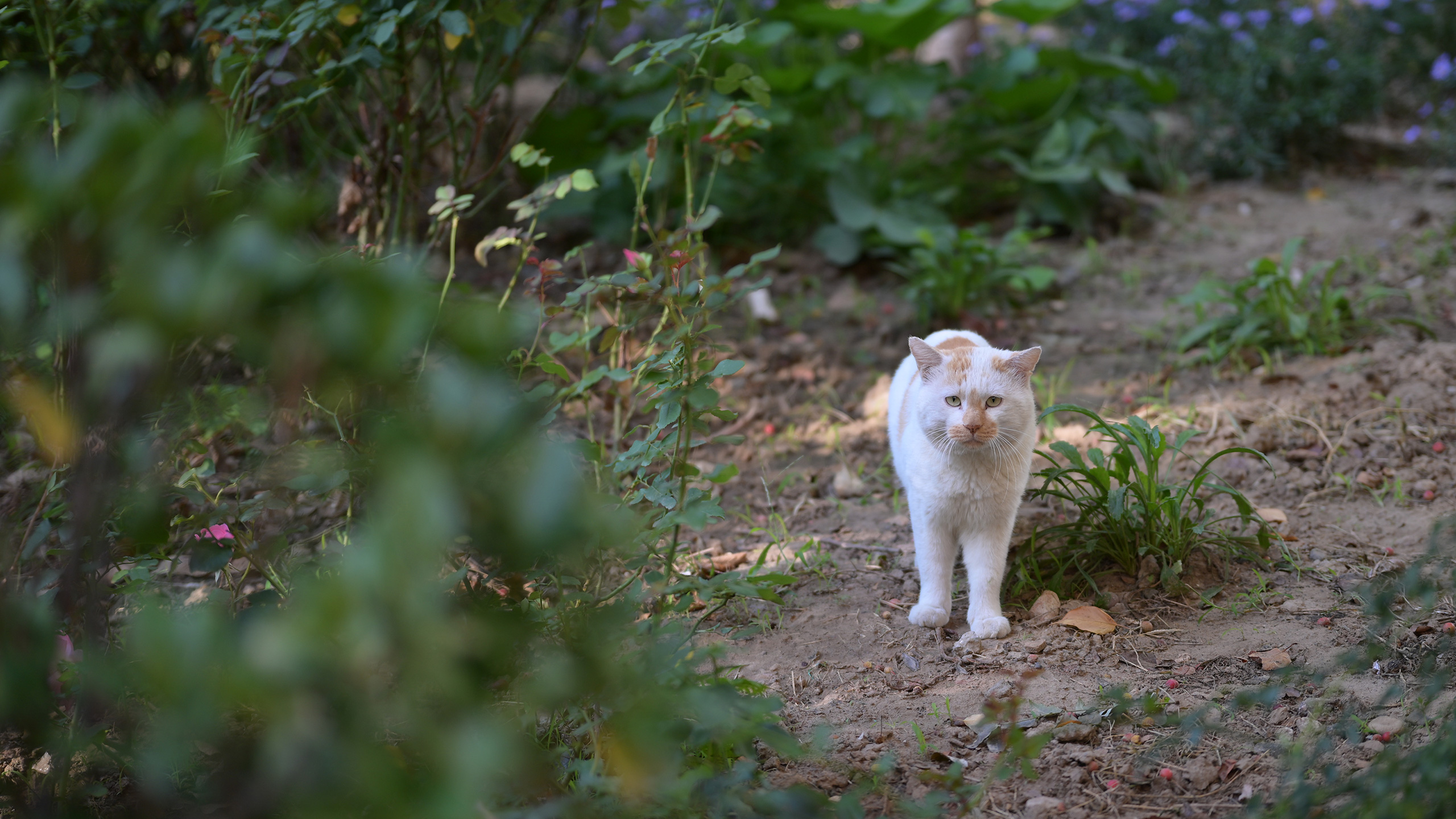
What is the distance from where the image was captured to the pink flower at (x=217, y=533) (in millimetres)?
1623

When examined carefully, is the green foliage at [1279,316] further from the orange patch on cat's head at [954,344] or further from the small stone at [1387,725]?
the small stone at [1387,725]

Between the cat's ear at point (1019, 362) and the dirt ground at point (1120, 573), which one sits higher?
the cat's ear at point (1019, 362)

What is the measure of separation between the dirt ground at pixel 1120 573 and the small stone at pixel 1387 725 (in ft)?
0.05

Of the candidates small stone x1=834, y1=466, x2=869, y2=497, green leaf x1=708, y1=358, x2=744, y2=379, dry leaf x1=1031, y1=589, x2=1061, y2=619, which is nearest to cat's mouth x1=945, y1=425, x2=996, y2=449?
dry leaf x1=1031, y1=589, x2=1061, y2=619

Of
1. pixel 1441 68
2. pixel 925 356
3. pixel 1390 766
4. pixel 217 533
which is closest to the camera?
pixel 1390 766

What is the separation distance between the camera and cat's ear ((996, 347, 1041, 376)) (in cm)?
218

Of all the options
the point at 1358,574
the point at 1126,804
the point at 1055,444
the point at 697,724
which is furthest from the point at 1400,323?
the point at 697,724

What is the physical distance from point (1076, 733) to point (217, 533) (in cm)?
168

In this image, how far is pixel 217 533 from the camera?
1.84 m

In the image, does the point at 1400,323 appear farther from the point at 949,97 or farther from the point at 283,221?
the point at 283,221

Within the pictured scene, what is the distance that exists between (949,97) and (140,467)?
493 centimetres

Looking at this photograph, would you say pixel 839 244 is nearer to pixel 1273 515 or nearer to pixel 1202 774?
pixel 1273 515

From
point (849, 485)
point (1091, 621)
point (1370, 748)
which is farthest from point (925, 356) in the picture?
point (1370, 748)

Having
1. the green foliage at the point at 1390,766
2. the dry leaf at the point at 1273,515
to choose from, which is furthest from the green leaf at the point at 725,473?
the dry leaf at the point at 1273,515
